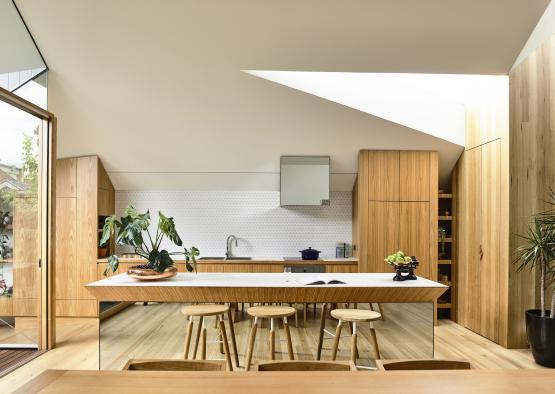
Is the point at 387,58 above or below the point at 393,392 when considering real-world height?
above

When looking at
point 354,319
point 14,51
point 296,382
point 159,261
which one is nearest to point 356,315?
point 354,319

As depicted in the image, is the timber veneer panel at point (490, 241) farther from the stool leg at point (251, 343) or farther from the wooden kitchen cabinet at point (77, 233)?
the wooden kitchen cabinet at point (77, 233)

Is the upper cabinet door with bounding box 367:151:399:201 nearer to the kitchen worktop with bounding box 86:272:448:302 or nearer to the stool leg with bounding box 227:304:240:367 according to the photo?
the kitchen worktop with bounding box 86:272:448:302

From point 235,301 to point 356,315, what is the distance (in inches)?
35.4

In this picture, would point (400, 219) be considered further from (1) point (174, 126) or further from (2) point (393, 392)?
(2) point (393, 392)

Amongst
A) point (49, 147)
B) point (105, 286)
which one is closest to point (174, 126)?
point (49, 147)

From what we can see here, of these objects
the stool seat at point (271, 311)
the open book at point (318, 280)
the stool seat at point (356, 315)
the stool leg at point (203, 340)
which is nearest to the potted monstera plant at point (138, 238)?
the stool leg at point (203, 340)

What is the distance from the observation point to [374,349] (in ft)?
11.5

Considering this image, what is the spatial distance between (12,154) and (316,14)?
10.4ft

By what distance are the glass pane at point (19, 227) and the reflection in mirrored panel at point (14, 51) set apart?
0.98 ft

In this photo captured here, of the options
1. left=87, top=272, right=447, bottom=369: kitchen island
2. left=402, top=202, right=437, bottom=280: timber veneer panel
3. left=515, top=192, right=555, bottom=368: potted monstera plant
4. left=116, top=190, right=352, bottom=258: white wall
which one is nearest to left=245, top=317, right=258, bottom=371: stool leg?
left=87, top=272, right=447, bottom=369: kitchen island

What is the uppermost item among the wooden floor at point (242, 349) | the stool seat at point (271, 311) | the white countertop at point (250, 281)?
the white countertop at point (250, 281)

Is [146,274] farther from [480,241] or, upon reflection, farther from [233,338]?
[480,241]

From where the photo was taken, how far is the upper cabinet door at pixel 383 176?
621cm
